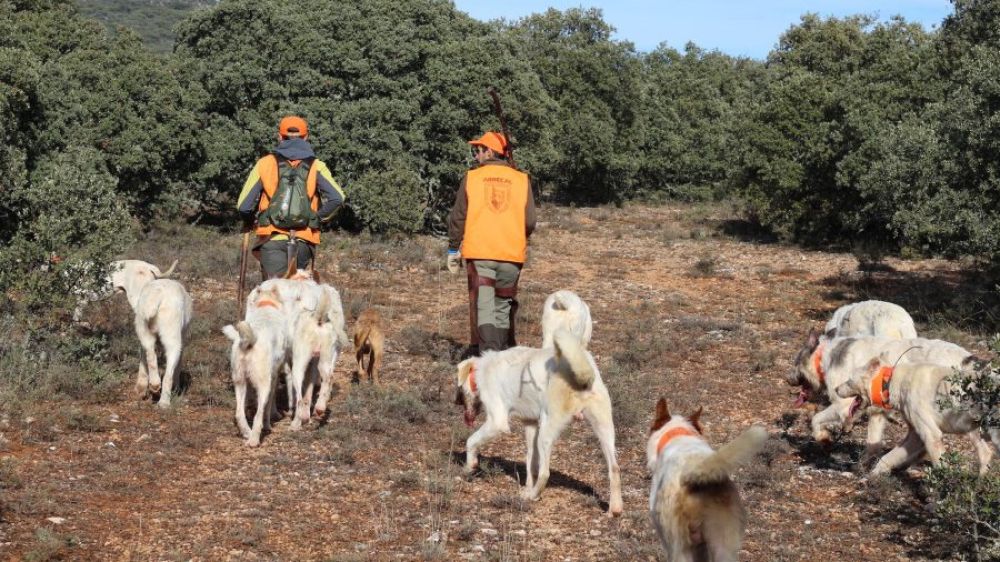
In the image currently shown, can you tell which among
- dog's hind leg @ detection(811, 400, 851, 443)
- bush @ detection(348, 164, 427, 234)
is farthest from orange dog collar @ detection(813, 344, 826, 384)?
bush @ detection(348, 164, 427, 234)

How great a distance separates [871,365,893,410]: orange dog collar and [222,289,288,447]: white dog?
4599mm

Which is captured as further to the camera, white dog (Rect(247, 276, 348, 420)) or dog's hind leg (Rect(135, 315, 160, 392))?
dog's hind leg (Rect(135, 315, 160, 392))

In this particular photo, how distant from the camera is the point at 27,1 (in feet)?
70.5

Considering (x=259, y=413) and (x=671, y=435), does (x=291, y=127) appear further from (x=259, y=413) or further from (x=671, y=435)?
(x=671, y=435)

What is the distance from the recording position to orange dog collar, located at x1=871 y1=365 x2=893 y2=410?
7.57 meters

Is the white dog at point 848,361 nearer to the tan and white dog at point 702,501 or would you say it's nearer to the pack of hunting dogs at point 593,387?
the pack of hunting dogs at point 593,387

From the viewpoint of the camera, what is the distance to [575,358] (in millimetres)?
6512

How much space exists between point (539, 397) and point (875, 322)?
12.9ft

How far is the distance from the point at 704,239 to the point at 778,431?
15.4 meters

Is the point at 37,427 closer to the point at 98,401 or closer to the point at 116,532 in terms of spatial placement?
the point at 98,401

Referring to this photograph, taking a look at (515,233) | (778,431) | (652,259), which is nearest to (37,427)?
(515,233)

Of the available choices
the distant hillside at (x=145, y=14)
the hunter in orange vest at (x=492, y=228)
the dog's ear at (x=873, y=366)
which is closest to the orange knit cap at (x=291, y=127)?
the hunter in orange vest at (x=492, y=228)

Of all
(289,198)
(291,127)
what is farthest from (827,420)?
(291,127)

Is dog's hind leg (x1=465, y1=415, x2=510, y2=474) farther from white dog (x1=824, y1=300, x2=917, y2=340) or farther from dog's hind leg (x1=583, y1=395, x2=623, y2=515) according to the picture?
white dog (x1=824, y1=300, x2=917, y2=340)
